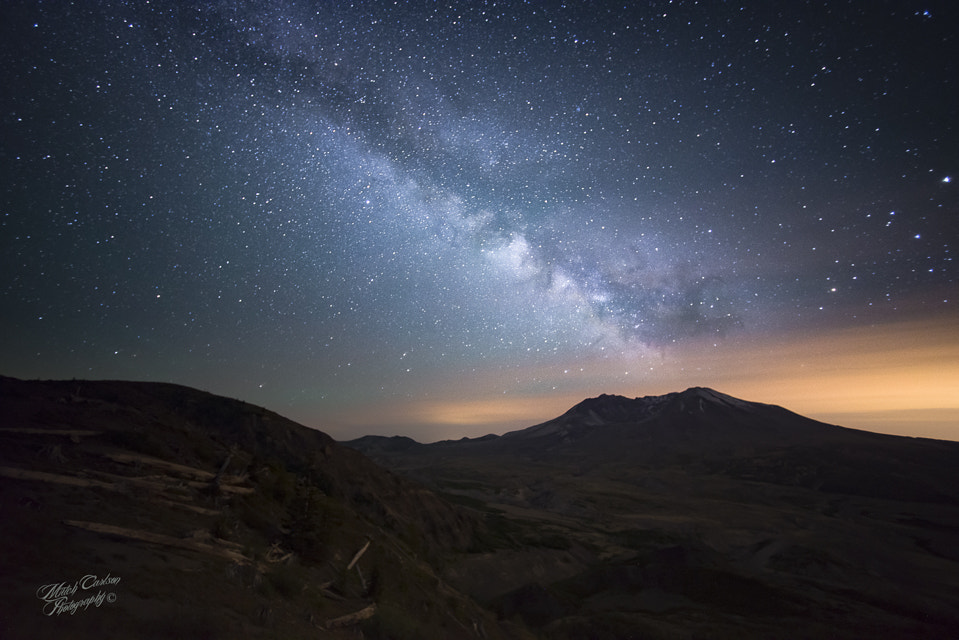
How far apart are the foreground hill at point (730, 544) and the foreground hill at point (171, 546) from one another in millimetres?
12942

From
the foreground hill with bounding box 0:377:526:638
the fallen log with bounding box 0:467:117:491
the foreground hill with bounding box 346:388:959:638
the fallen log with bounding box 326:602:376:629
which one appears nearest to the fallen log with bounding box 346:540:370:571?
the foreground hill with bounding box 0:377:526:638

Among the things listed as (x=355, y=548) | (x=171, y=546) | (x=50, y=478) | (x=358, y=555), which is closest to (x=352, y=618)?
(x=171, y=546)

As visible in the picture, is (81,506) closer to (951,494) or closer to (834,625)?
(834,625)

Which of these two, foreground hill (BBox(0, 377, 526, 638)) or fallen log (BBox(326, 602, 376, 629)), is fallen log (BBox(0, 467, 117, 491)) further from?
fallen log (BBox(326, 602, 376, 629))

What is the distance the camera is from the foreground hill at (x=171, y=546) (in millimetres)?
7012

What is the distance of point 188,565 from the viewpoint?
9.48 meters

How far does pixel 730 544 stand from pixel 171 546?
64.5m

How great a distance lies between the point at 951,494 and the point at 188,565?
133628mm

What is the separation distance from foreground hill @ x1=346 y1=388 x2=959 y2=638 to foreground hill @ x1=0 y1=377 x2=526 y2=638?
12942mm

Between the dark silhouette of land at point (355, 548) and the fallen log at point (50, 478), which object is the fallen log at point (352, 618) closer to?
the dark silhouette of land at point (355, 548)

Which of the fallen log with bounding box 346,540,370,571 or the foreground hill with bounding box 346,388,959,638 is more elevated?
the fallen log with bounding box 346,540,370,571

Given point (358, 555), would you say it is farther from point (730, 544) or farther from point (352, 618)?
point (730, 544)

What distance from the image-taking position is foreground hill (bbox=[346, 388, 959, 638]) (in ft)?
93.5

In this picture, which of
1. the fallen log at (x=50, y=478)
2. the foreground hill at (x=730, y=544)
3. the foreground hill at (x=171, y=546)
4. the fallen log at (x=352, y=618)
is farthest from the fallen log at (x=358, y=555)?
the foreground hill at (x=730, y=544)
